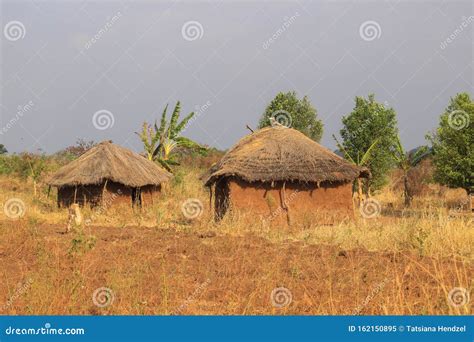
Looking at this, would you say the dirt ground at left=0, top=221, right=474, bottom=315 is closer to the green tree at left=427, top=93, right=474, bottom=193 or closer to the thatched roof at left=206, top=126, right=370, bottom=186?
the thatched roof at left=206, top=126, right=370, bottom=186

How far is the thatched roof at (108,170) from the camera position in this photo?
714 inches

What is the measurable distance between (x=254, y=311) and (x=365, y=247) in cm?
404

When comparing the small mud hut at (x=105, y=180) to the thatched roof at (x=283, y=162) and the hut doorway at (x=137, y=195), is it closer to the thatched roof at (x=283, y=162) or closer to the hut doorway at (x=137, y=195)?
the hut doorway at (x=137, y=195)

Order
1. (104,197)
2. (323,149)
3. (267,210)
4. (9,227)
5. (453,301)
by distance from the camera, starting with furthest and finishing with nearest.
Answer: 1. (104,197)
2. (323,149)
3. (267,210)
4. (9,227)
5. (453,301)

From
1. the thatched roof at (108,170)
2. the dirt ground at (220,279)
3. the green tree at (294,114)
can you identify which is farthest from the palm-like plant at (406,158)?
the dirt ground at (220,279)

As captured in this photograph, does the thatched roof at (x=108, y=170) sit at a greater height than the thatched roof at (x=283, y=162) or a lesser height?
greater

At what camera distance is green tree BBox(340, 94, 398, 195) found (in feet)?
77.2

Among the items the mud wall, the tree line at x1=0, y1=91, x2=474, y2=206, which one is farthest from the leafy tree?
the mud wall

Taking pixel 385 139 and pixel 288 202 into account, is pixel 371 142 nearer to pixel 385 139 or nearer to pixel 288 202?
pixel 385 139

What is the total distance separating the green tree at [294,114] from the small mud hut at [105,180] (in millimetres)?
8993

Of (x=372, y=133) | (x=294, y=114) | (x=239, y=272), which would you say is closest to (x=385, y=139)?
(x=372, y=133)

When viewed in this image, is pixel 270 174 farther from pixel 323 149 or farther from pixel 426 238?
pixel 426 238

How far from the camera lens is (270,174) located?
14438 millimetres

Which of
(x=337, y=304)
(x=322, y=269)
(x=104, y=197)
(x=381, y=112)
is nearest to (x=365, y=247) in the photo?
(x=322, y=269)
